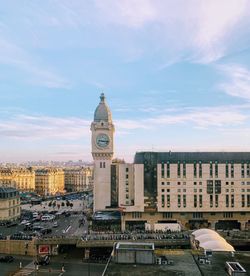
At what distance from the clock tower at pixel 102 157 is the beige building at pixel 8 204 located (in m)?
22.6

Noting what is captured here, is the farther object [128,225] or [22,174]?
[22,174]

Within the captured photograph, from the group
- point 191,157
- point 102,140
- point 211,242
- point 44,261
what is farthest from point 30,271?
point 191,157

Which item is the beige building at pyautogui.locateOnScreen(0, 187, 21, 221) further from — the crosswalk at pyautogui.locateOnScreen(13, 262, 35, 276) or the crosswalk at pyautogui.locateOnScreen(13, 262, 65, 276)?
the crosswalk at pyautogui.locateOnScreen(13, 262, 65, 276)

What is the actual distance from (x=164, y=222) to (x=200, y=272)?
4958 cm

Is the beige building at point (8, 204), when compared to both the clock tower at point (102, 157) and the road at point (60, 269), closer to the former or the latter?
the clock tower at point (102, 157)

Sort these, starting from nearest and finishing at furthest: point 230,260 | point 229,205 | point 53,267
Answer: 1. point 230,260
2. point 53,267
3. point 229,205

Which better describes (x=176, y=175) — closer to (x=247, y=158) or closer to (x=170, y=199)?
(x=170, y=199)

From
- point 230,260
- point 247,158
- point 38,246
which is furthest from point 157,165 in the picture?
point 230,260

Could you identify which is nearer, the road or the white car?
the road

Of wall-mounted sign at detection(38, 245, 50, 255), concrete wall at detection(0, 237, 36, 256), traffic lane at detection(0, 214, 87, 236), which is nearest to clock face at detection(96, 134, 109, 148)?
traffic lane at detection(0, 214, 87, 236)

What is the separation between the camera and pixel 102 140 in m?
100

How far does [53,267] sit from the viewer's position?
6444cm

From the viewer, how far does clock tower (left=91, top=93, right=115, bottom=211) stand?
329 feet

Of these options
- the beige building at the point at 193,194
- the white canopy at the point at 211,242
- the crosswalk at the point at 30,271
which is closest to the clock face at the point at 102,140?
the beige building at the point at 193,194
